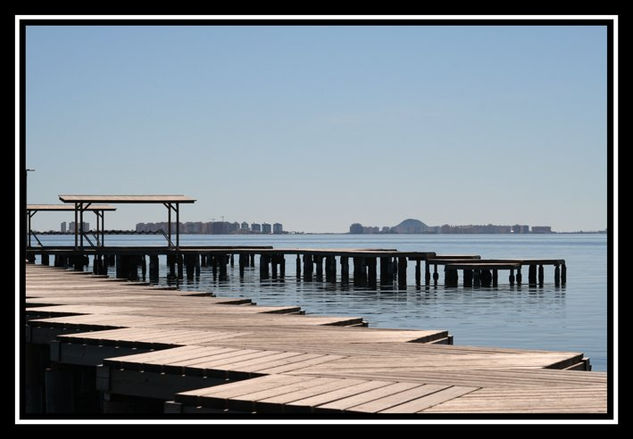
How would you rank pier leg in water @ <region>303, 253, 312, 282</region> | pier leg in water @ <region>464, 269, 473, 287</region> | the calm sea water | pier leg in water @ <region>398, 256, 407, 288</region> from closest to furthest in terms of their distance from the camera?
the calm sea water
pier leg in water @ <region>464, 269, 473, 287</region>
pier leg in water @ <region>398, 256, 407, 288</region>
pier leg in water @ <region>303, 253, 312, 282</region>

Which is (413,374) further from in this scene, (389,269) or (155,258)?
(155,258)

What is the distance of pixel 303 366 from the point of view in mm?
7844

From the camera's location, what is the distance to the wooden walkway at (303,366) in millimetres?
6191

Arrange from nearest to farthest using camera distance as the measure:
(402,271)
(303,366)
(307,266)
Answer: (303,366) < (402,271) < (307,266)

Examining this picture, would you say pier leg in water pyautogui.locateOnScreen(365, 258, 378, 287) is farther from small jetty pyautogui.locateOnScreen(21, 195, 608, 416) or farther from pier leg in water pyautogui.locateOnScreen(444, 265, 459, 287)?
small jetty pyautogui.locateOnScreen(21, 195, 608, 416)


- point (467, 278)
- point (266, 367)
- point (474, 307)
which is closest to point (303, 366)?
point (266, 367)

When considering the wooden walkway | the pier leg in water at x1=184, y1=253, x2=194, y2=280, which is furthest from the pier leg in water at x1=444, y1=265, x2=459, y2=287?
the wooden walkway

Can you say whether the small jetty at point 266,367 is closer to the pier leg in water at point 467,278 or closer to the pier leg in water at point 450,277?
the pier leg in water at point 467,278

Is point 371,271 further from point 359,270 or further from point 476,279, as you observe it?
point 476,279

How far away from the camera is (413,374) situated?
24.3 ft

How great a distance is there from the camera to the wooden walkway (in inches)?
244
